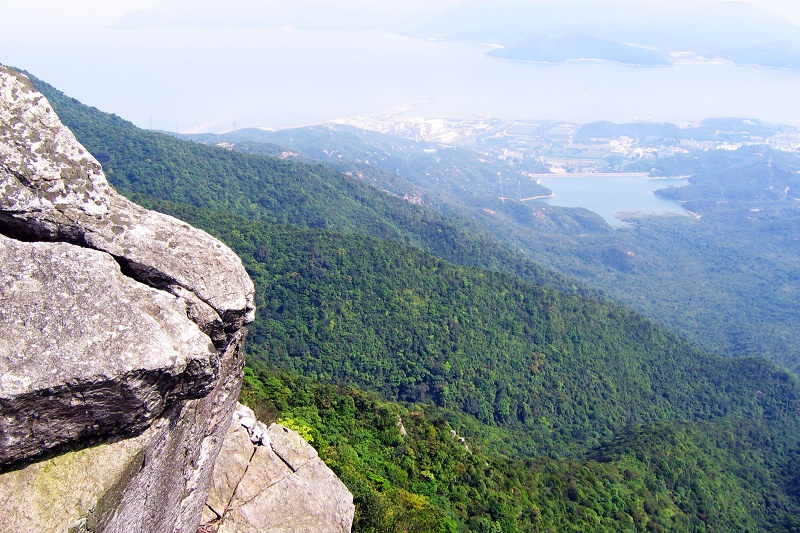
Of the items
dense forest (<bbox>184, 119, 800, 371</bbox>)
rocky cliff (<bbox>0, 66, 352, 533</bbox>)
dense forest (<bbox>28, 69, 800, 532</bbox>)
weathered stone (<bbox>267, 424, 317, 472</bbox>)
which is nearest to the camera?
rocky cliff (<bbox>0, 66, 352, 533</bbox>)

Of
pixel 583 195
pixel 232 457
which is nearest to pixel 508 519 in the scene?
pixel 232 457

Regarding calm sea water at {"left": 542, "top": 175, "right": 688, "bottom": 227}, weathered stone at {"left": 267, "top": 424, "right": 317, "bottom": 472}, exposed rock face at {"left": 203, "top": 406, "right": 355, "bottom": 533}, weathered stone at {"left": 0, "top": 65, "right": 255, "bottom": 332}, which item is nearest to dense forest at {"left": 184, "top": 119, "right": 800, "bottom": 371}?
calm sea water at {"left": 542, "top": 175, "right": 688, "bottom": 227}

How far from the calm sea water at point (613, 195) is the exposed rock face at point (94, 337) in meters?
138

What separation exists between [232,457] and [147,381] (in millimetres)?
5214

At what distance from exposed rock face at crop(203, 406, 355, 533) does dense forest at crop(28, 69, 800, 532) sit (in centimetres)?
236

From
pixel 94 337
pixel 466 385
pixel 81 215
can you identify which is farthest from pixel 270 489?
pixel 466 385

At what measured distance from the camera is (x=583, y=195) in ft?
519

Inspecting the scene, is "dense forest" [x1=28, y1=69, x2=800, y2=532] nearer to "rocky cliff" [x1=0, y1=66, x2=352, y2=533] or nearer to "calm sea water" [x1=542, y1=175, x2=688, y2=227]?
"rocky cliff" [x1=0, y1=66, x2=352, y2=533]

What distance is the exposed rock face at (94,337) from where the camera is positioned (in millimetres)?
4840

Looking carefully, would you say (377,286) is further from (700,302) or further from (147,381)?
(700,302)

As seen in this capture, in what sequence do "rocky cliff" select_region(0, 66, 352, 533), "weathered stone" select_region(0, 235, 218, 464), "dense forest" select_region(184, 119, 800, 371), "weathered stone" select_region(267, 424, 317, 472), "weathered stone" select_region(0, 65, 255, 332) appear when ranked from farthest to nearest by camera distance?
"dense forest" select_region(184, 119, 800, 371) < "weathered stone" select_region(267, 424, 317, 472) < "weathered stone" select_region(0, 65, 255, 332) < "rocky cliff" select_region(0, 66, 352, 533) < "weathered stone" select_region(0, 235, 218, 464)

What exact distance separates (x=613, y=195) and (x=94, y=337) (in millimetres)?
171116

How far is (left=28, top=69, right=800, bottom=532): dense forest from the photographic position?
2184 cm

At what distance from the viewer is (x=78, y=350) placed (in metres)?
4.90
